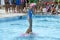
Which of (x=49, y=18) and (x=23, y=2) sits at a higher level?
(x=23, y=2)

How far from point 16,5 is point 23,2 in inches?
27.2

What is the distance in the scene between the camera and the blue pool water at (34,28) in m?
8.94

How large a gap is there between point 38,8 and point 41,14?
141 centimetres

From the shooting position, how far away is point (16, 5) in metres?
17.0

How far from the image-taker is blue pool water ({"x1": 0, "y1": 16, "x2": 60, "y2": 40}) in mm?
8945

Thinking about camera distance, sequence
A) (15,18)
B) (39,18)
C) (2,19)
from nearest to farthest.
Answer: (2,19) → (15,18) → (39,18)

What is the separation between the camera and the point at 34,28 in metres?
11.5

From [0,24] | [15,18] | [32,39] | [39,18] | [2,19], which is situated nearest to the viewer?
[32,39]

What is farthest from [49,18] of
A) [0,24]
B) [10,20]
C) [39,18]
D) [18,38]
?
[18,38]

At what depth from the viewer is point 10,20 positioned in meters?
14.1

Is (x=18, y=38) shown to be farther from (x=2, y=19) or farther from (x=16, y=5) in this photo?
(x=16, y=5)

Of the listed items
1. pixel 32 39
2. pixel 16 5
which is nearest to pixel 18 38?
pixel 32 39

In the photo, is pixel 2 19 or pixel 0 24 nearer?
pixel 0 24

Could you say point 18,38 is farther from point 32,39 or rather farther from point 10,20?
point 10,20
